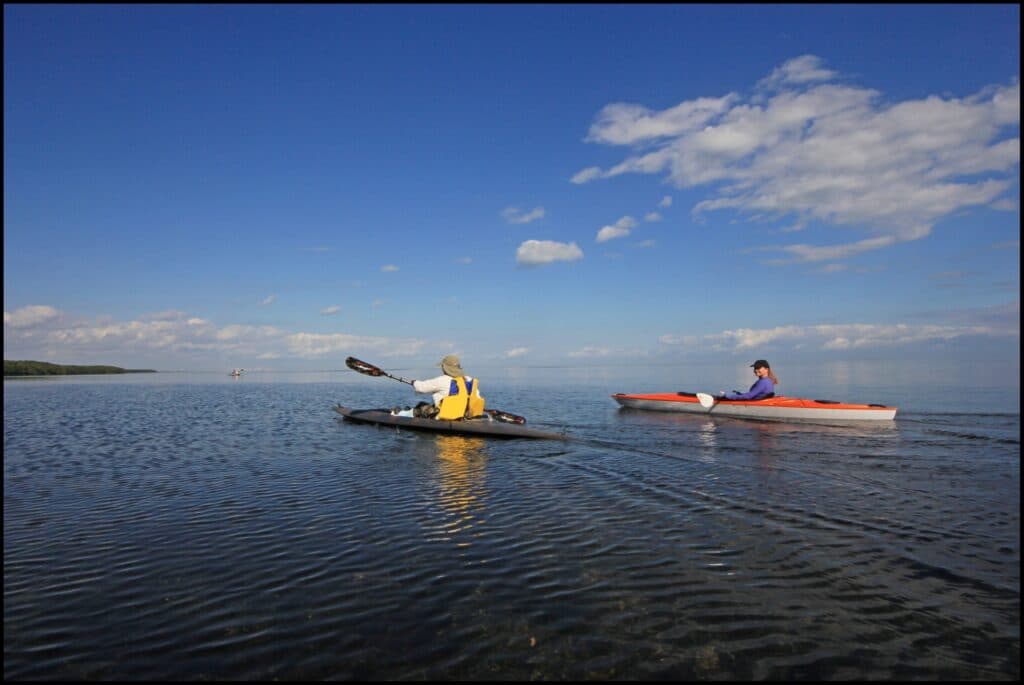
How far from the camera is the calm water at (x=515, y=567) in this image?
15.4ft

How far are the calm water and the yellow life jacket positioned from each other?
4.26 metres

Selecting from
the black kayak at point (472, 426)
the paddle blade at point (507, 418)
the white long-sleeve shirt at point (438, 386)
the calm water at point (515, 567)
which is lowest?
the calm water at point (515, 567)

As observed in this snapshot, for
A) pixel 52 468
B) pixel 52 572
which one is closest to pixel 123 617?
pixel 52 572

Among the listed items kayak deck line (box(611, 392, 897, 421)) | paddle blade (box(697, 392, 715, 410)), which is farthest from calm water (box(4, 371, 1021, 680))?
paddle blade (box(697, 392, 715, 410))

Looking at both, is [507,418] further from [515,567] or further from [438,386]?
[515,567]

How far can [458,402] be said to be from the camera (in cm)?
1858

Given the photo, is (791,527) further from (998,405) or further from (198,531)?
(998,405)

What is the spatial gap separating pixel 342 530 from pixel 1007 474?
13.6 metres

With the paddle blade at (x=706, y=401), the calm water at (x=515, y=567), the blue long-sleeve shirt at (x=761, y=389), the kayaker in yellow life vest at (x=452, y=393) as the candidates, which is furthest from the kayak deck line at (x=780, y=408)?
the kayaker in yellow life vest at (x=452, y=393)

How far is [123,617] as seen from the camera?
5.44 metres

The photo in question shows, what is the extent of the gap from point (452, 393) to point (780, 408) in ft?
44.4

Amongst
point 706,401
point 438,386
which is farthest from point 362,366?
point 706,401

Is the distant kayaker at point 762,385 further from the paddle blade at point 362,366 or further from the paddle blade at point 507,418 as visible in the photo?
the paddle blade at point 362,366

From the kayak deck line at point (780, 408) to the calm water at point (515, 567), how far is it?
6.49 m
